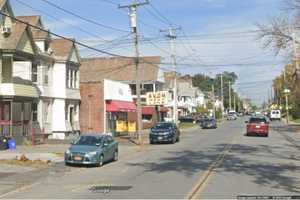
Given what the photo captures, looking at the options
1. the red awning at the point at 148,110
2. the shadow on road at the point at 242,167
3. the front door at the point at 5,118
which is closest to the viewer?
the shadow on road at the point at 242,167

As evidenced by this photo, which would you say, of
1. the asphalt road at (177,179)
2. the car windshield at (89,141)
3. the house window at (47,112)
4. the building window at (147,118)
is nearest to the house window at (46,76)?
the house window at (47,112)

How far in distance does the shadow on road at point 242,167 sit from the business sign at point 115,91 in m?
23.5

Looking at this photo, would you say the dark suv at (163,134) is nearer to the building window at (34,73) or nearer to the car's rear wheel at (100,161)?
the building window at (34,73)

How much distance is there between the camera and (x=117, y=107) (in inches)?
2108

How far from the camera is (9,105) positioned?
39719mm

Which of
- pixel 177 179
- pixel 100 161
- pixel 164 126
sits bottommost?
pixel 177 179

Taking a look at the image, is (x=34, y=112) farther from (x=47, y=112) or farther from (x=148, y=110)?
(x=148, y=110)

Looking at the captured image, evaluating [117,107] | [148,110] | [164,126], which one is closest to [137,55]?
[164,126]

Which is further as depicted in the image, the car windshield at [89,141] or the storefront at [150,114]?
the storefront at [150,114]

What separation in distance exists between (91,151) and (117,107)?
95.0 ft

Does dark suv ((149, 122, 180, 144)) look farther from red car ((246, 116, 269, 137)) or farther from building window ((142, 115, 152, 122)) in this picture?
building window ((142, 115, 152, 122))

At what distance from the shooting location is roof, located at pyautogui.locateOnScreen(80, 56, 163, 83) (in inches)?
3359

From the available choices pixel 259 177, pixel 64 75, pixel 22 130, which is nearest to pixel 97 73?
pixel 64 75

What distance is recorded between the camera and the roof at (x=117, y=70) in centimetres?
8531
